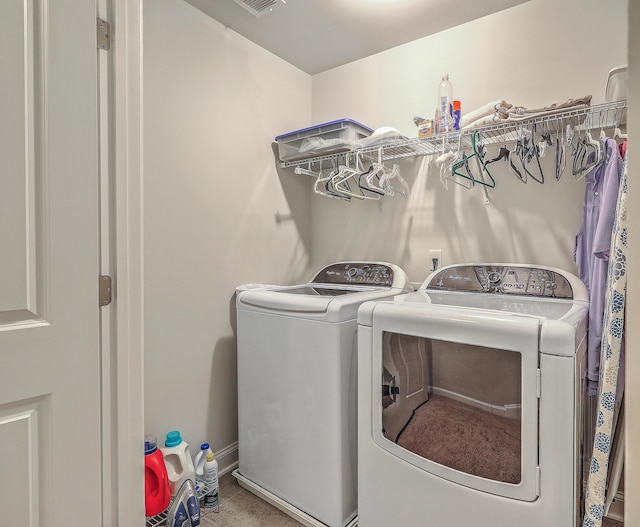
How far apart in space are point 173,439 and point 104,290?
91 centimetres

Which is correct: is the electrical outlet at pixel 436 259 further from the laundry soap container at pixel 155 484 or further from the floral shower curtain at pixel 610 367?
the laundry soap container at pixel 155 484

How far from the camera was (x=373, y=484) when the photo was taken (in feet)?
4.85

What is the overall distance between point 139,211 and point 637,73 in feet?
4.66

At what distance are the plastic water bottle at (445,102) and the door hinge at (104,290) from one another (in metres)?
1.65

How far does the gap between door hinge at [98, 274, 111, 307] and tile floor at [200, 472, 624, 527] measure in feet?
3.80

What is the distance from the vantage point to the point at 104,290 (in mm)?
1232

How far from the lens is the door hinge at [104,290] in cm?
122

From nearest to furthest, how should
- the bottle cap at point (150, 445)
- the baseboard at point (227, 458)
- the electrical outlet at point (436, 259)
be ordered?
the bottle cap at point (150, 445)
the baseboard at point (227, 458)
the electrical outlet at point (436, 259)

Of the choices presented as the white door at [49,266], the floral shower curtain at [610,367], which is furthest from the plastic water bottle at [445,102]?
the white door at [49,266]

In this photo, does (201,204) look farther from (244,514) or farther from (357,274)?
(244,514)

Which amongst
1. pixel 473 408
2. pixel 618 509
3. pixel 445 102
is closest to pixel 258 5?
pixel 445 102

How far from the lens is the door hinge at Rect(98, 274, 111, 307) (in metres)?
1.22

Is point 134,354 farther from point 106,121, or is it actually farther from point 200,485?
point 200,485

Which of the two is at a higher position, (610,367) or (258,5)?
(258,5)
